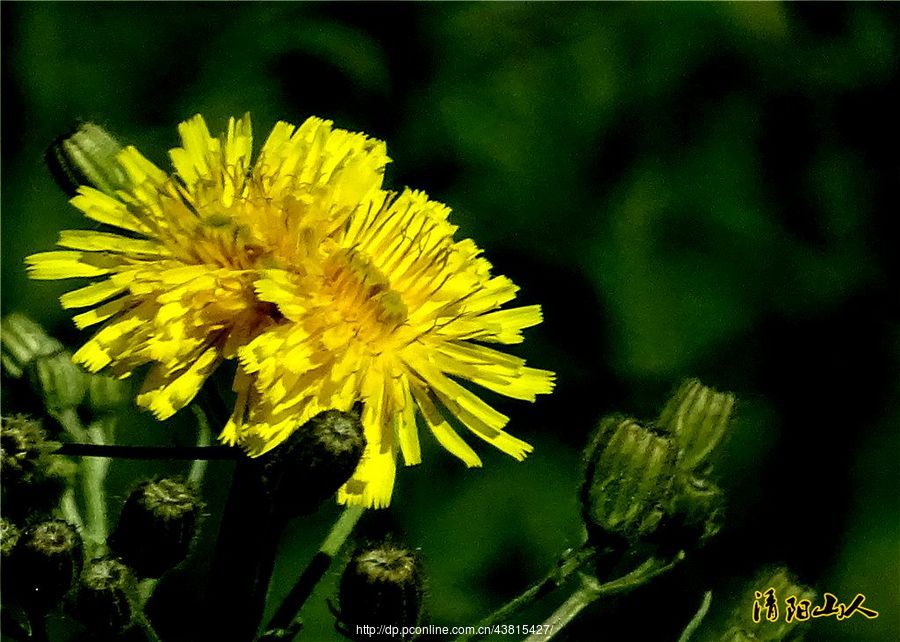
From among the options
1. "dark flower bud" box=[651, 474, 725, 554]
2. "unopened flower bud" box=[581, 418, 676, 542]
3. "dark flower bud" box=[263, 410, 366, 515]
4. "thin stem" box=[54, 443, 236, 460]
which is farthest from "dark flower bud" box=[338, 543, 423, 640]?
"dark flower bud" box=[651, 474, 725, 554]

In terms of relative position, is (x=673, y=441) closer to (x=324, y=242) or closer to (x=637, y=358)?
(x=324, y=242)

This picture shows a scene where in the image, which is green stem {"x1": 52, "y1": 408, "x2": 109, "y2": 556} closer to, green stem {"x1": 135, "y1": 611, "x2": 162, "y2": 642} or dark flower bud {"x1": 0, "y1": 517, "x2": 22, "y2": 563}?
dark flower bud {"x1": 0, "y1": 517, "x2": 22, "y2": 563}

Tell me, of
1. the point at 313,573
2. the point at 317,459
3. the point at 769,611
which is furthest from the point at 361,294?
the point at 769,611

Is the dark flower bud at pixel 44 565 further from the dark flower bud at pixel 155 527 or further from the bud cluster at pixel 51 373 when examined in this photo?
the bud cluster at pixel 51 373

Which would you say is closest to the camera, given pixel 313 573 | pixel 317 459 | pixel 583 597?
pixel 317 459

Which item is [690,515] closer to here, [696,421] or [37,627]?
[696,421]

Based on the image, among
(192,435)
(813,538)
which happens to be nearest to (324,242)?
(192,435)

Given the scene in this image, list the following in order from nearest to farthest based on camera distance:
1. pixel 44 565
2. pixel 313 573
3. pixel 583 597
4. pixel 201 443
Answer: pixel 44 565, pixel 313 573, pixel 583 597, pixel 201 443

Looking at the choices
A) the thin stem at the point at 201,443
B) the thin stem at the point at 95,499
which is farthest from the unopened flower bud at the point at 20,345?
the thin stem at the point at 201,443
